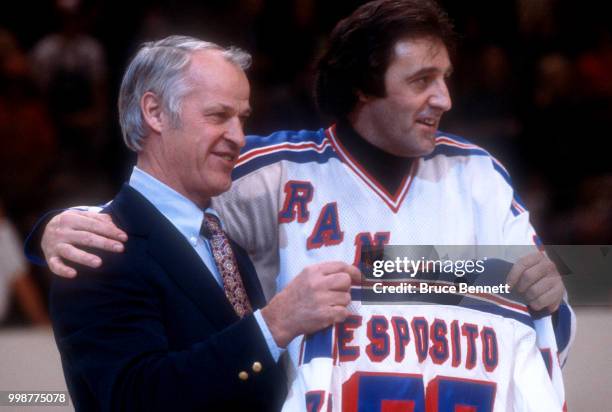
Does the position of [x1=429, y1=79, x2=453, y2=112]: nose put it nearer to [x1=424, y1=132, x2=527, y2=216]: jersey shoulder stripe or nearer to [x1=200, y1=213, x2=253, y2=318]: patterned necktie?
[x1=424, y1=132, x2=527, y2=216]: jersey shoulder stripe

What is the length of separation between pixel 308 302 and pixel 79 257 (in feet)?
0.89

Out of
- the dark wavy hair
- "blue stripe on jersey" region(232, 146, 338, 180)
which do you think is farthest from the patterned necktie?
the dark wavy hair

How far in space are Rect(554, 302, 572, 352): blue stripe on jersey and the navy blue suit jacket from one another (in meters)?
0.42

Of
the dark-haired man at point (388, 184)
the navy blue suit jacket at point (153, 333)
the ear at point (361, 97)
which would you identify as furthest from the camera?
the ear at point (361, 97)

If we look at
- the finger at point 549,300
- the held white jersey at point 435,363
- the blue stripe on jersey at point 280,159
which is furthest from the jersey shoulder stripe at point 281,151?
the finger at point 549,300

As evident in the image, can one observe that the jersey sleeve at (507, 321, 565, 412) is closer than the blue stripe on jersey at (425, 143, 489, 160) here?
Yes

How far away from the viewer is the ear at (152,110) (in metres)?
1.21

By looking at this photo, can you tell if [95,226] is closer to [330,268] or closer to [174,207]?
[174,207]

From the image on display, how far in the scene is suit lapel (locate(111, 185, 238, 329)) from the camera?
46.1 inches

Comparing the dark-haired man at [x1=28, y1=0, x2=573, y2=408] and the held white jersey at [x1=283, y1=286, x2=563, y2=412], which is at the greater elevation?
the dark-haired man at [x1=28, y1=0, x2=573, y2=408]

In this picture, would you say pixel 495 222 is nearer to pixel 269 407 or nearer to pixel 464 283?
pixel 464 283

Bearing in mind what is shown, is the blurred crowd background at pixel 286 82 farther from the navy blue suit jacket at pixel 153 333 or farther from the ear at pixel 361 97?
the navy blue suit jacket at pixel 153 333

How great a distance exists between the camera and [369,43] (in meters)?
1.42

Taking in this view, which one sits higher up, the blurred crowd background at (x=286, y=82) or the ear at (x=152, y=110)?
the blurred crowd background at (x=286, y=82)
